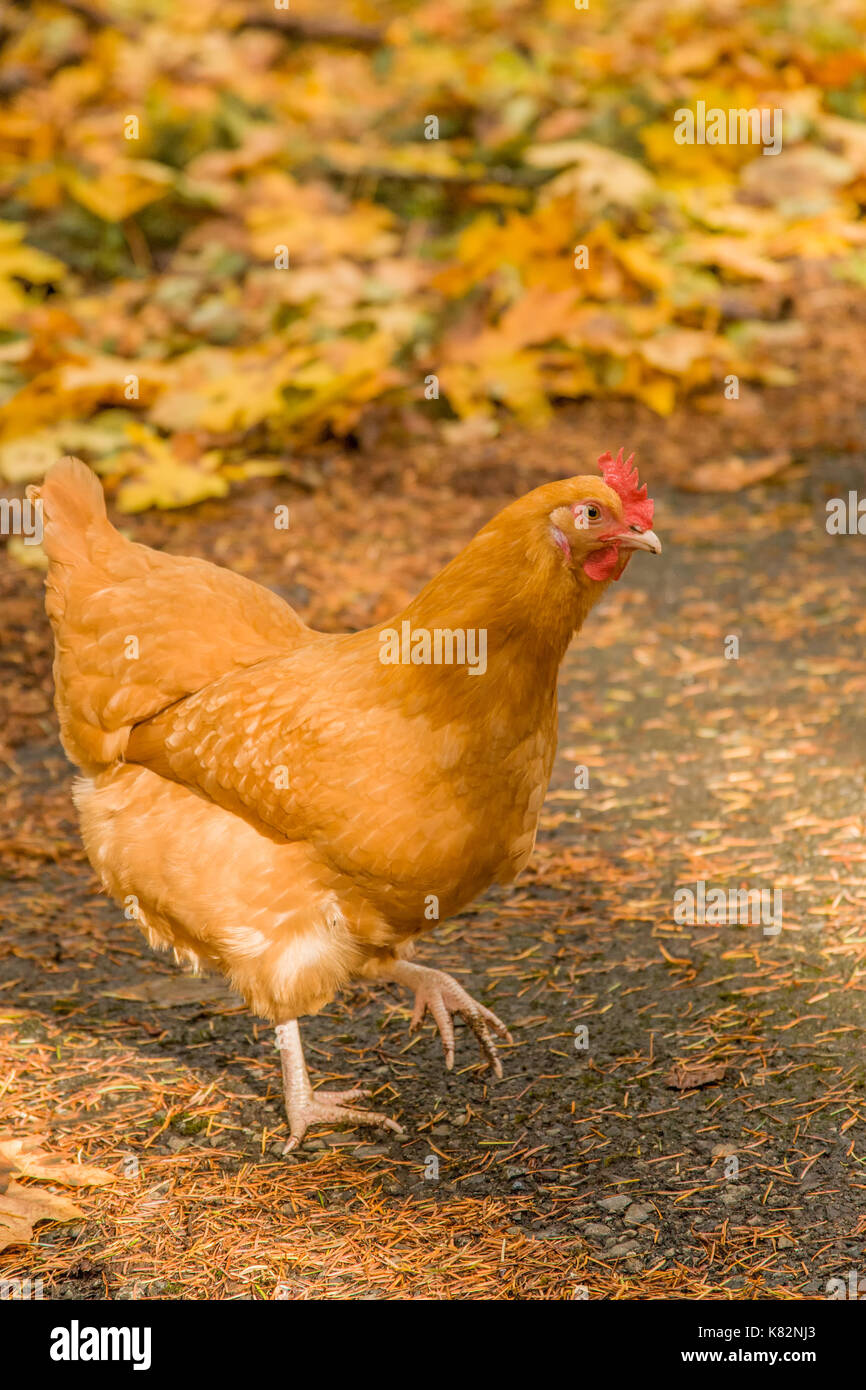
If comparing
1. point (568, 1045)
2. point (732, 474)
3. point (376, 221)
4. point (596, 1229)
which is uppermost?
point (376, 221)

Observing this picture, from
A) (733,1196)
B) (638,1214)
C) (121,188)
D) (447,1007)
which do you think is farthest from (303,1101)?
(121,188)

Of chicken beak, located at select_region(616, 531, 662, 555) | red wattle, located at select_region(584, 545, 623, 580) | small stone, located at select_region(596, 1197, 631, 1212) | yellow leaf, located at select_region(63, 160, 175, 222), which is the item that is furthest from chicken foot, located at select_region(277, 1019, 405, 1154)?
yellow leaf, located at select_region(63, 160, 175, 222)

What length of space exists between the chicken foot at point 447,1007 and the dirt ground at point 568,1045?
0.09m

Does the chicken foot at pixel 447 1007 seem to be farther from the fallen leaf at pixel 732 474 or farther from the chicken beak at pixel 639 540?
the fallen leaf at pixel 732 474

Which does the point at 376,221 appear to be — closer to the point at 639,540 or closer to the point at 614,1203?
the point at 639,540

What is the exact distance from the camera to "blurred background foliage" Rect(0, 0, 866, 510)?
7.81 meters

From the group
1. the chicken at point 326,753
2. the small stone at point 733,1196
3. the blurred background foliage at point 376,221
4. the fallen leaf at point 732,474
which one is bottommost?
the small stone at point 733,1196

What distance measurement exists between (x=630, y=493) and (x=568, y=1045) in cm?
168

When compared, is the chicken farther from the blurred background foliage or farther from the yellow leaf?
the yellow leaf

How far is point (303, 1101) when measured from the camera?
365cm

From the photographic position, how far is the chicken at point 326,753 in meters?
3.32

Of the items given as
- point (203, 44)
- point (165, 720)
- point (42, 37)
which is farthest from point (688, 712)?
point (42, 37)

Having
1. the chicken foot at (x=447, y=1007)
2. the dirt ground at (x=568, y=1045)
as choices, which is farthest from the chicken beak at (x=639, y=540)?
the dirt ground at (x=568, y=1045)

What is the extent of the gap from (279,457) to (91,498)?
362cm
